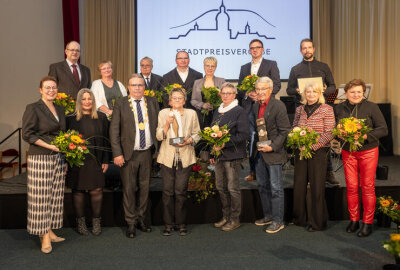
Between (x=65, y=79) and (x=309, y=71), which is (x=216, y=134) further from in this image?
(x=65, y=79)

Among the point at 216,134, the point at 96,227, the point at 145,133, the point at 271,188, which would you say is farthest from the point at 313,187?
the point at 96,227

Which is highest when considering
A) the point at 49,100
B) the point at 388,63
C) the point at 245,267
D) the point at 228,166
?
the point at 388,63

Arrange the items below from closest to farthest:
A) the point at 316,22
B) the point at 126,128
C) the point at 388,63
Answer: the point at 126,128 < the point at 388,63 < the point at 316,22

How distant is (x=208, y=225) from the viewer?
4844 mm

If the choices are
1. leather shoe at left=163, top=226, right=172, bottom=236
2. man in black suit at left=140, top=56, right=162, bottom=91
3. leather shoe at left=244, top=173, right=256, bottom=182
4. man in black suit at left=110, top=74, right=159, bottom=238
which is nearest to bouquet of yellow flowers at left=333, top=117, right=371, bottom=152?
leather shoe at left=244, top=173, right=256, bottom=182

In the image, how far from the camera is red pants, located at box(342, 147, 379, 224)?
165 inches

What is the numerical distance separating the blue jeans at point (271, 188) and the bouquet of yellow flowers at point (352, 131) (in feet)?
2.38

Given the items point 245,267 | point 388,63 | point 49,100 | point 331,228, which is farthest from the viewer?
point 388,63

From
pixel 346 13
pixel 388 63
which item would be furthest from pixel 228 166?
pixel 346 13

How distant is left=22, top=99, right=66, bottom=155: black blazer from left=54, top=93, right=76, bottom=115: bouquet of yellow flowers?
472 millimetres

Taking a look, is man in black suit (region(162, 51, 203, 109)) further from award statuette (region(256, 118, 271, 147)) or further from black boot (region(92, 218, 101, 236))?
black boot (region(92, 218, 101, 236))

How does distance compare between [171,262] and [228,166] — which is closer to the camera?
[171,262]

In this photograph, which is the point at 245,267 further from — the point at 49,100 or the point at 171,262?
the point at 49,100

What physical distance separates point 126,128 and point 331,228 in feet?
7.83
